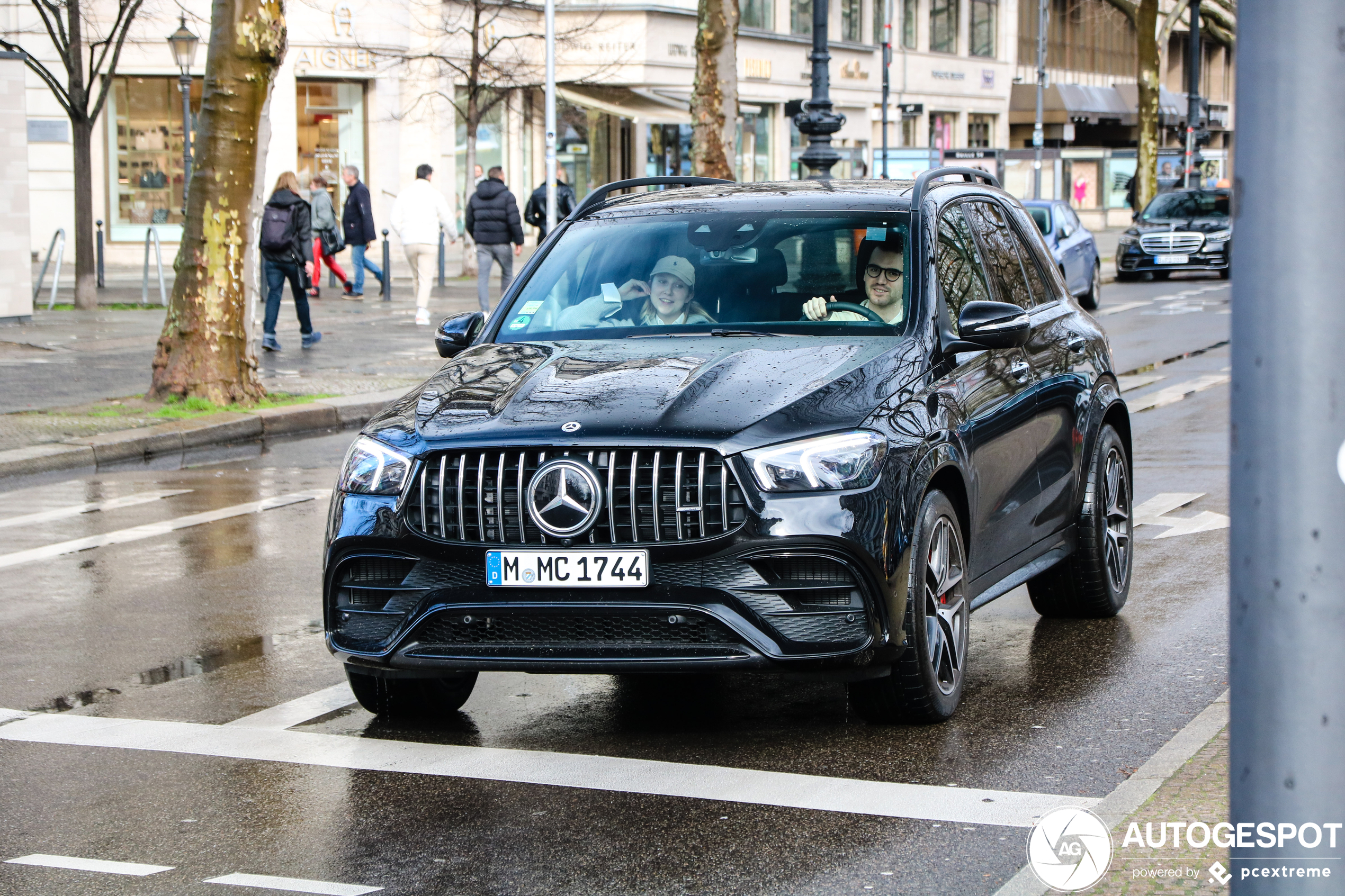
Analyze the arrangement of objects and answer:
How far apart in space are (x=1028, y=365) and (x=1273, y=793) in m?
4.63

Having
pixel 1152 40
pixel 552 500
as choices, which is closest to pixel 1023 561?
pixel 552 500

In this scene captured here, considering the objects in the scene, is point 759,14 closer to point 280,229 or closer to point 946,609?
point 280,229

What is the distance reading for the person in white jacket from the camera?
23.7 m

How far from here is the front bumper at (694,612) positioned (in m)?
5.26

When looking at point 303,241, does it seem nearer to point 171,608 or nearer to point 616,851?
point 171,608

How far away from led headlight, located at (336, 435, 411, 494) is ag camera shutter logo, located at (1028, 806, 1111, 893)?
2054 mm

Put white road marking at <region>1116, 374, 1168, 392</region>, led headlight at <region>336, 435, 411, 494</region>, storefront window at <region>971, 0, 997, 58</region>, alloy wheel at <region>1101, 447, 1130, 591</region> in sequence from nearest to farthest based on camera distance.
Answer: led headlight at <region>336, 435, 411, 494</region> < alloy wheel at <region>1101, 447, 1130, 591</region> < white road marking at <region>1116, 374, 1168, 392</region> < storefront window at <region>971, 0, 997, 58</region>

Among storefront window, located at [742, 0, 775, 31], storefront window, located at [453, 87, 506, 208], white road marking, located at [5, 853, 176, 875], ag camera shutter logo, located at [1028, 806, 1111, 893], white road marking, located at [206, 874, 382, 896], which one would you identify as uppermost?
storefront window, located at [742, 0, 775, 31]

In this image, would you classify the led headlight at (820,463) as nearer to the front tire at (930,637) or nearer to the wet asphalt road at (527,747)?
the front tire at (930,637)

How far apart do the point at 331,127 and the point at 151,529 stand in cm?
3233

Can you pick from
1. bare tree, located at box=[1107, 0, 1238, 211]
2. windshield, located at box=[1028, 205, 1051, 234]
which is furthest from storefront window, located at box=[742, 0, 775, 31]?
windshield, located at box=[1028, 205, 1051, 234]

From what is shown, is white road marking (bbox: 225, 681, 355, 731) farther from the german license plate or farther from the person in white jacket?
the person in white jacket

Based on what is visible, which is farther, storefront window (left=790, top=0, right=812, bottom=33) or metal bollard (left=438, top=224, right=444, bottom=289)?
storefront window (left=790, top=0, right=812, bottom=33)

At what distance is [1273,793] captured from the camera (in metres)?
2.37
